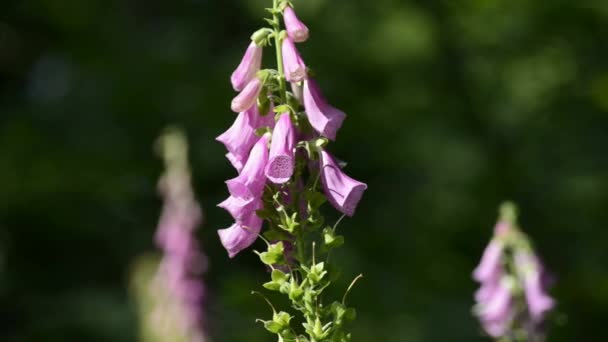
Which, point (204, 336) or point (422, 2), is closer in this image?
point (204, 336)

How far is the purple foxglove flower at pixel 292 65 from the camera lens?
2.53 m

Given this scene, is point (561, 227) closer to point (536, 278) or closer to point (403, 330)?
point (403, 330)

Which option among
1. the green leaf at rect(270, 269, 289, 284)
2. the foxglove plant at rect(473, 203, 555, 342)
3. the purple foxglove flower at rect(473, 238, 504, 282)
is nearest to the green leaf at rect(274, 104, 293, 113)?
the green leaf at rect(270, 269, 289, 284)

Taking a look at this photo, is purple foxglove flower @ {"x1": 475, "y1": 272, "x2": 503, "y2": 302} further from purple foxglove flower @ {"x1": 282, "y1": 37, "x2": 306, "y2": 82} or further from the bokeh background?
the bokeh background

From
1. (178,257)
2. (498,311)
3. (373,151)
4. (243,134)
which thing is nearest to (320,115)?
(243,134)

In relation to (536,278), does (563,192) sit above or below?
below

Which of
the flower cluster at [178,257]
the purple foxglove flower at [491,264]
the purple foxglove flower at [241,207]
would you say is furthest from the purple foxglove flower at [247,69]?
the flower cluster at [178,257]

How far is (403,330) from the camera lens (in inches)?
440

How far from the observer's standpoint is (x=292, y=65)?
8.34 ft

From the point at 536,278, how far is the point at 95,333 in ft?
25.5

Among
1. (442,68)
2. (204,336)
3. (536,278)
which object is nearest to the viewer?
(536,278)

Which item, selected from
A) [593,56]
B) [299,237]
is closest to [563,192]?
[593,56]

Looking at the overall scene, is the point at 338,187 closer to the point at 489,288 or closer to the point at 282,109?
the point at 282,109

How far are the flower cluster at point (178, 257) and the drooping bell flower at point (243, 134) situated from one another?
11.8 feet
